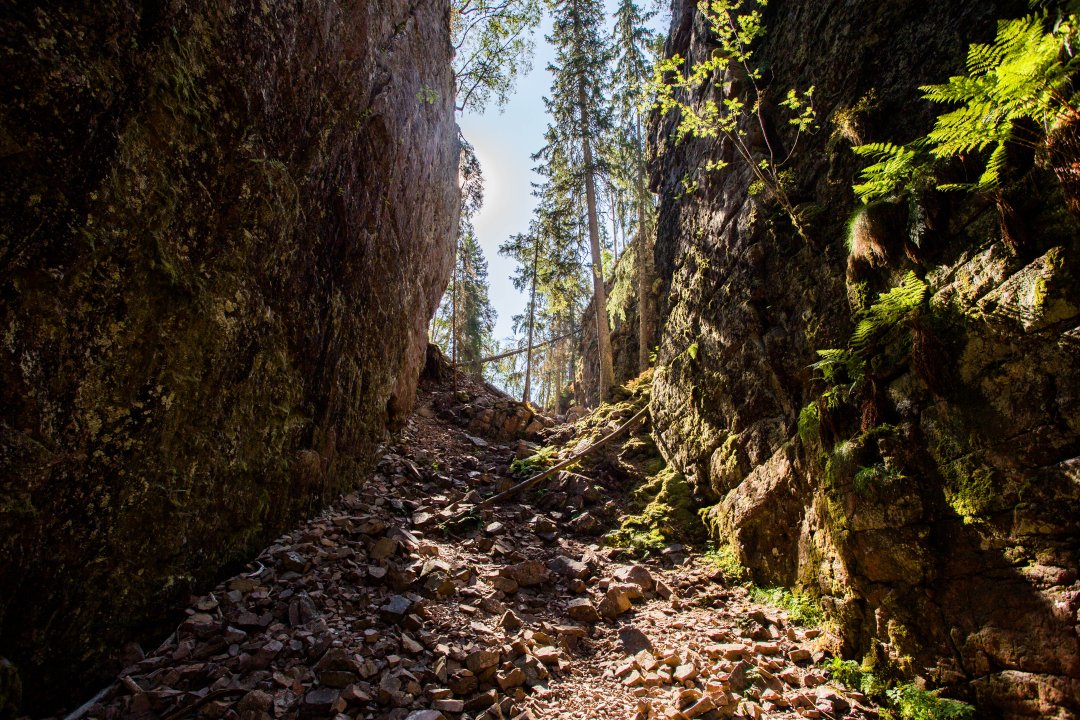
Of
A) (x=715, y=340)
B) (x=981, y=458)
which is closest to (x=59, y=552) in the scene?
(x=981, y=458)

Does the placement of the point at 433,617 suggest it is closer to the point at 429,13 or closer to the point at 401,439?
the point at 401,439

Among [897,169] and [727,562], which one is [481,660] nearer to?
[727,562]

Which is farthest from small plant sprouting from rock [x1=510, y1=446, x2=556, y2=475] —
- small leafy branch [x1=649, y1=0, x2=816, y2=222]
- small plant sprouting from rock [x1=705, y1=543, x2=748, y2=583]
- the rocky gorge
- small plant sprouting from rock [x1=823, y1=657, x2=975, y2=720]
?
small leafy branch [x1=649, y1=0, x2=816, y2=222]

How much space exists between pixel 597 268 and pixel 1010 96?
1225 cm

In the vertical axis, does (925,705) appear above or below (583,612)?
below

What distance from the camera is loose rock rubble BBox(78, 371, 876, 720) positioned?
3.68 m

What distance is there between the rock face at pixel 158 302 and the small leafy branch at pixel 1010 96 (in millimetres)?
6893

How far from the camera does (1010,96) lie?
3691 millimetres

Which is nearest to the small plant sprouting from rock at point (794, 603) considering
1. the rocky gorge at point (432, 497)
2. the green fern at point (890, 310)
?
the rocky gorge at point (432, 497)

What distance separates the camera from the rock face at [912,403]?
136 inches

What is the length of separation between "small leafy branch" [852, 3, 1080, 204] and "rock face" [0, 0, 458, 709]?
6.89m

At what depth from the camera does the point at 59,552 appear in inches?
128

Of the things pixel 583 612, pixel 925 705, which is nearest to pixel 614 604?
pixel 583 612

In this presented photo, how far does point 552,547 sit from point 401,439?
179 inches
